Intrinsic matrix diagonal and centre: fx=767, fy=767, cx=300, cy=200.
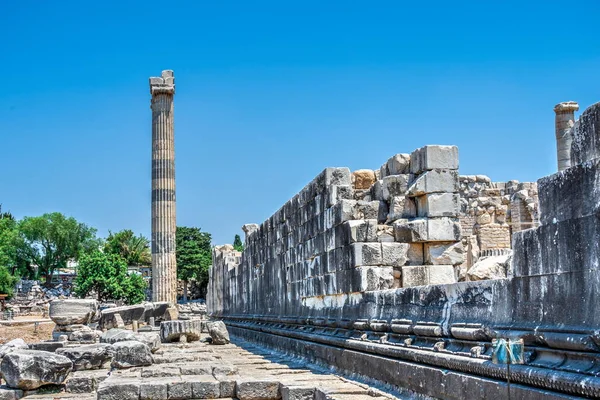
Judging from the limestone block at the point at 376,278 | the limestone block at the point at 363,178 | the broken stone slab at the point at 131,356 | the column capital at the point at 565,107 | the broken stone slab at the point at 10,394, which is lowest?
the broken stone slab at the point at 10,394

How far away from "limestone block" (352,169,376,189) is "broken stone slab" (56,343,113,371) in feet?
15.0

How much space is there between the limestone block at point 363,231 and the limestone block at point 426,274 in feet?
1.98

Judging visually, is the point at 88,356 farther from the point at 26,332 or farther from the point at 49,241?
the point at 49,241

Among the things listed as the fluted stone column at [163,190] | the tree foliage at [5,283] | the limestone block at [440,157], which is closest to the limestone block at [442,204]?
the limestone block at [440,157]

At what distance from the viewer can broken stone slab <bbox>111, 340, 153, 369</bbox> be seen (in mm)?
11031

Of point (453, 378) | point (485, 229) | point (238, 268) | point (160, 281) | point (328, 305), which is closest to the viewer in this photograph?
point (453, 378)

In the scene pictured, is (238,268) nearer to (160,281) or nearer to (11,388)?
(160,281)

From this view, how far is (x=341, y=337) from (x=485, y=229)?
11.0m

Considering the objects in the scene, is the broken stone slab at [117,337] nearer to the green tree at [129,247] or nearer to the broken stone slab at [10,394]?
the broken stone slab at [10,394]

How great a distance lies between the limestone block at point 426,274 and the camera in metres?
9.43

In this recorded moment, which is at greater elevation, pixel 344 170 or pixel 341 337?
pixel 344 170

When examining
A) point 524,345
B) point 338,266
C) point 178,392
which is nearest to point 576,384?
point 524,345

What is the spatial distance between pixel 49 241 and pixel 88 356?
64.7 metres

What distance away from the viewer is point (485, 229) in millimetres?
20062
